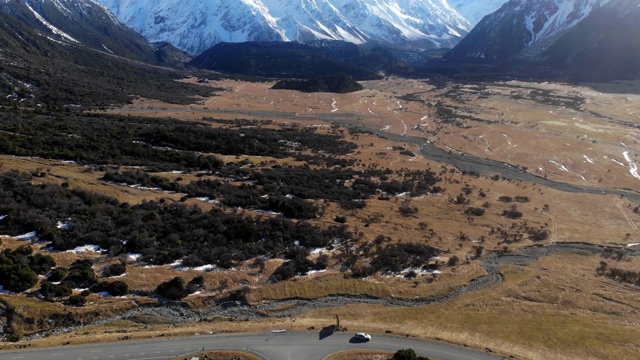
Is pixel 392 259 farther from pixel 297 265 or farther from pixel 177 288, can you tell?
pixel 177 288

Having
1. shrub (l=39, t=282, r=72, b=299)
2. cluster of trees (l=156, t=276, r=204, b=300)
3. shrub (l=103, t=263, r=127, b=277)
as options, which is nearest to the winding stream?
cluster of trees (l=156, t=276, r=204, b=300)

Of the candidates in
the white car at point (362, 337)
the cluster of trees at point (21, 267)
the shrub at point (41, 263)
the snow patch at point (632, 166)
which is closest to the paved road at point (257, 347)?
the white car at point (362, 337)

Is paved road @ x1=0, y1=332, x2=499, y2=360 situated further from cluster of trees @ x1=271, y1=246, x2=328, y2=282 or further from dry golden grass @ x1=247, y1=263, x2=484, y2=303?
cluster of trees @ x1=271, y1=246, x2=328, y2=282

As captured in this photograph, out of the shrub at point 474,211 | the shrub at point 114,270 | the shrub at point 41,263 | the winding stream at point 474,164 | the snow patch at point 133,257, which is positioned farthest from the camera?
the winding stream at point 474,164

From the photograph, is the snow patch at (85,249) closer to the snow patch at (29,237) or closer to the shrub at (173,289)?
the snow patch at (29,237)

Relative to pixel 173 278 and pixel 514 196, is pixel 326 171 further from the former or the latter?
pixel 173 278

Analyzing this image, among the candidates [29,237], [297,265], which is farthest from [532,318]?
[29,237]

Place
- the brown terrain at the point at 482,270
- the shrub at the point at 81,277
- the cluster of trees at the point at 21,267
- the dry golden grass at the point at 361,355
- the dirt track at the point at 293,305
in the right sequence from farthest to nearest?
the shrub at the point at 81,277
the brown terrain at the point at 482,270
the dirt track at the point at 293,305
the cluster of trees at the point at 21,267
the dry golden grass at the point at 361,355
